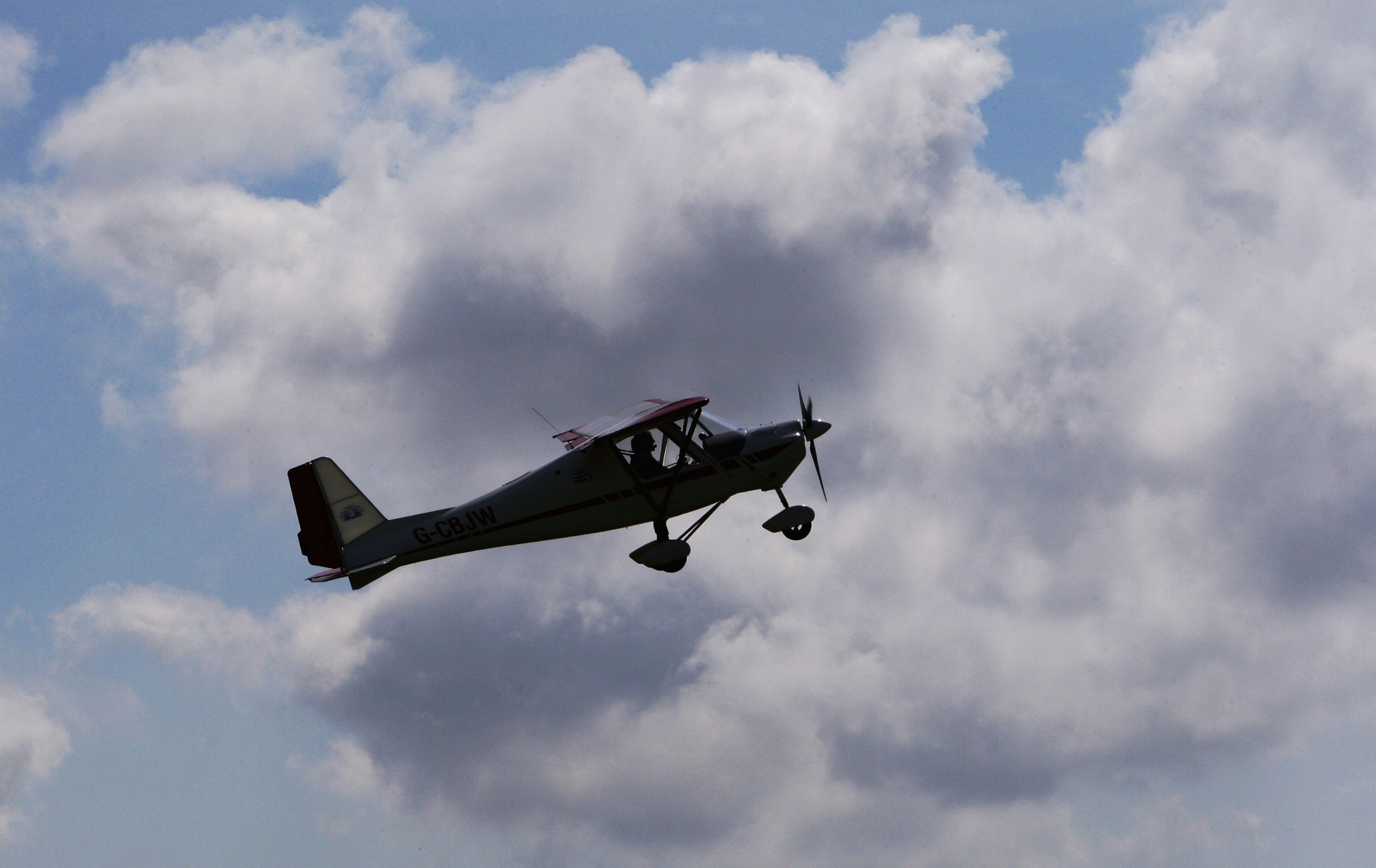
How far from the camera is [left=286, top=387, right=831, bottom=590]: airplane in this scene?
26734mm

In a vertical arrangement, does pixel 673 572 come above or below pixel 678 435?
below

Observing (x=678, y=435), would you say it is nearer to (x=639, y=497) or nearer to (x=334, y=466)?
(x=639, y=497)

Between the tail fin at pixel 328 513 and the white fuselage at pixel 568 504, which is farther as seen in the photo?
the tail fin at pixel 328 513

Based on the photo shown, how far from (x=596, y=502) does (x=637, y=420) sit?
2.58 meters

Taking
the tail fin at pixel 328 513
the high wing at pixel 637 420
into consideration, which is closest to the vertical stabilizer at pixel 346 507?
the tail fin at pixel 328 513

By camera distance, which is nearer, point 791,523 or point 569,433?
point 791,523

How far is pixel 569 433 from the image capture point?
2966cm

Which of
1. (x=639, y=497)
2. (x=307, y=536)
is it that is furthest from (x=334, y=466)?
(x=639, y=497)

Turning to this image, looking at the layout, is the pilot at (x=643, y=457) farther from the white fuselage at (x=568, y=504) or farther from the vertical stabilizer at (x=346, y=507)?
the vertical stabilizer at (x=346, y=507)

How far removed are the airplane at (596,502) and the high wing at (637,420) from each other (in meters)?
0.14

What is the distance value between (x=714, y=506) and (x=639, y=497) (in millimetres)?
2064

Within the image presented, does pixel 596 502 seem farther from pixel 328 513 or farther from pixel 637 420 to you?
pixel 328 513

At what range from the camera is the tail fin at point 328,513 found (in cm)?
2752

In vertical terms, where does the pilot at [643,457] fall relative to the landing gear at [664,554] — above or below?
above
